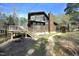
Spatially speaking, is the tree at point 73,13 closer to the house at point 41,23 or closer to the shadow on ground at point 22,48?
the house at point 41,23

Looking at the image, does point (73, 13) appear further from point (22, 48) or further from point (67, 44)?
point (22, 48)

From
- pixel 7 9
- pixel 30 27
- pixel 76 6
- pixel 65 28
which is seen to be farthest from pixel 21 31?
pixel 76 6

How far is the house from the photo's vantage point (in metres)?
2.96

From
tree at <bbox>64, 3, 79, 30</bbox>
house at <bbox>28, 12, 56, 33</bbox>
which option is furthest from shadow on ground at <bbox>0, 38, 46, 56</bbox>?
tree at <bbox>64, 3, 79, 30</bbox>

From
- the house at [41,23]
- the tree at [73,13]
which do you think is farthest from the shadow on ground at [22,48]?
the tree at [73,13]

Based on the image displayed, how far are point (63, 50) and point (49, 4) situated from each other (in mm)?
641

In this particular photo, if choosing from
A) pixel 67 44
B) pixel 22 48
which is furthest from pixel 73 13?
pixel 22 48

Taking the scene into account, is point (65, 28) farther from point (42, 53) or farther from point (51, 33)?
point (42, 53)

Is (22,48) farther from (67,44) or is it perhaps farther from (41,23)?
(67,44)

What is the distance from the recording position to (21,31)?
2.97m

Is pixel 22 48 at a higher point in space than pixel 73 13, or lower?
lower

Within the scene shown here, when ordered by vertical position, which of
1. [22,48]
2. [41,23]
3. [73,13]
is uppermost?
[73,13]

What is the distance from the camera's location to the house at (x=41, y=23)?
296 centimetres

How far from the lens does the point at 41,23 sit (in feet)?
9.81
